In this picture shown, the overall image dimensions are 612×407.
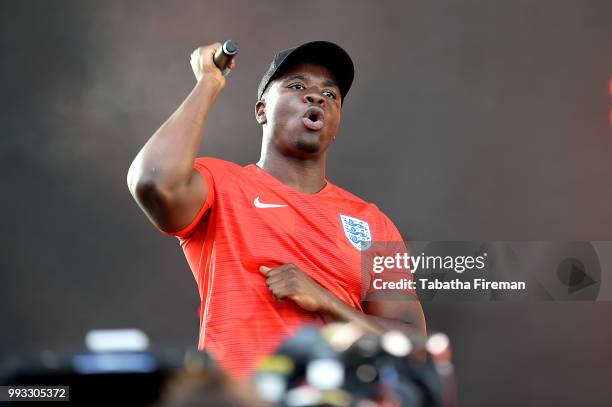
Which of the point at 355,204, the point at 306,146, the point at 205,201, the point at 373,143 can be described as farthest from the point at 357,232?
the point at 373,143

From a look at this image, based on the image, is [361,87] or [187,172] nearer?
[187,172]

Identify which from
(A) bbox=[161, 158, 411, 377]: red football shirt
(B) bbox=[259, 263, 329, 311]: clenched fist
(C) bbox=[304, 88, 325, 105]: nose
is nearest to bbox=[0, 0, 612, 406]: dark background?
(C) bbox=[304, 88, 325, 105]: nose

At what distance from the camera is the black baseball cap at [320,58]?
2016 millimetres

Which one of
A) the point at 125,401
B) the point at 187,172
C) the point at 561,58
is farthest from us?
the point at 561,58

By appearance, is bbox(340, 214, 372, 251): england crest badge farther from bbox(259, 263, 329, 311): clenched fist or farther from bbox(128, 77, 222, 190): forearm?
bbox(128, 77, 222, 190): forearm

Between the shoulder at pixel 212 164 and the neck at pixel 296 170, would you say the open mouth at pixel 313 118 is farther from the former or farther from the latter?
the shoulder at pixel 212 164

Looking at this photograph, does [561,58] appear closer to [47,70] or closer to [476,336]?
[476,336]

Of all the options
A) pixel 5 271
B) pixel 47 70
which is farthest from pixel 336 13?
pixel 5 271

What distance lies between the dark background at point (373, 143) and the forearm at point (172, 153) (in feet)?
8.16

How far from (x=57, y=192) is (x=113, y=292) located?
545 mm

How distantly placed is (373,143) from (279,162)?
2175 mm

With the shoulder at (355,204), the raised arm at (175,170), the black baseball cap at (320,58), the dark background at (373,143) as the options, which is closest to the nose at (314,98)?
the black baseball cap at (320,58)

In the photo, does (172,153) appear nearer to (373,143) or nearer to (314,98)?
(314,98)

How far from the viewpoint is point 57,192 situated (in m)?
4.04
